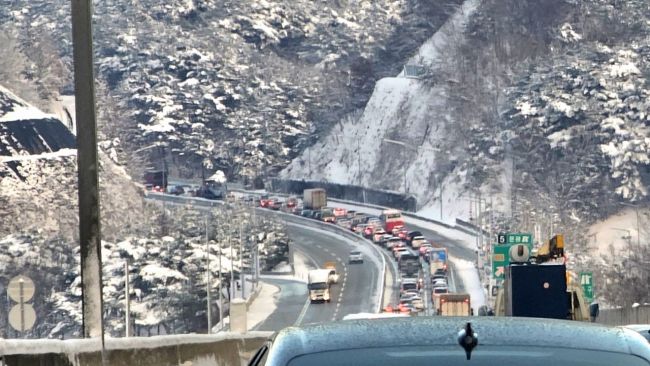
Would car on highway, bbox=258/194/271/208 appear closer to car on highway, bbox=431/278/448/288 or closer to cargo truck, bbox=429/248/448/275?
cargo truck, bbox=429/248/448/275

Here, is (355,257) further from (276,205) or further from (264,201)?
(264,201)

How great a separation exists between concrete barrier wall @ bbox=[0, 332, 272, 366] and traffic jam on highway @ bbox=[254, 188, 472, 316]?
71.4 metres

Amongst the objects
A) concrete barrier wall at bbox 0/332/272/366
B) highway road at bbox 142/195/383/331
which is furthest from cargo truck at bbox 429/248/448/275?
concrete barrier wall at bbox 0/332/272/366

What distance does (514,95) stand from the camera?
441ft

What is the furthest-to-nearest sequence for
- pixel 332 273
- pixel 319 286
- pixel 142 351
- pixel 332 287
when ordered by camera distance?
1. pixel 332 273
2. pixel 332 287
3. pixel 319 286
4. pixel 142 351

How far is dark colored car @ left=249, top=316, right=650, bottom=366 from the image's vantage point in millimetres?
3725

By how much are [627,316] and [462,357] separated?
37.4m

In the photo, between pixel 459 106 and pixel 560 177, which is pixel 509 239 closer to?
pixel 560 177

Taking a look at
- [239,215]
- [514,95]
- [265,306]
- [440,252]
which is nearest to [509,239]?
[265,306]

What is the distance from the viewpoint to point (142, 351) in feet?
42.7

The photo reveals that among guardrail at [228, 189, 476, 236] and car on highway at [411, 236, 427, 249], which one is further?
guardrail at [228, 189, 476, 236]

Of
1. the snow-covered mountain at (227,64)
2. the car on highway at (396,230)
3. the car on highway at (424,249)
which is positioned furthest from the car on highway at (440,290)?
the snow-covered mountain at (227,64)

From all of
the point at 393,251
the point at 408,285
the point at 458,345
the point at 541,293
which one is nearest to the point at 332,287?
the point at 408,285

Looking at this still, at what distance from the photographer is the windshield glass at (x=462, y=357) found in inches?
145
